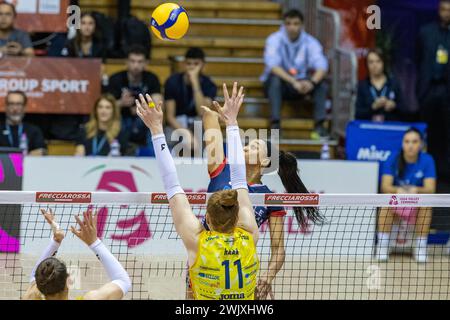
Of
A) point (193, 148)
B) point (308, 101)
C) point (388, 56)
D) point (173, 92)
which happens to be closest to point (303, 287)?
point (193, 148)

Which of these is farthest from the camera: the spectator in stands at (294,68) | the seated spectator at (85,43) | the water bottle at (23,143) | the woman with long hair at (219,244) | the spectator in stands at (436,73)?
the spectator in stands at (436,73)

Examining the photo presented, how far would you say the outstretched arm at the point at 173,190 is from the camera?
23.3 ft

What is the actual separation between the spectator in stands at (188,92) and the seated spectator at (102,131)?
0.99m

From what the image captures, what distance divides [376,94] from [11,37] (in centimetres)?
534

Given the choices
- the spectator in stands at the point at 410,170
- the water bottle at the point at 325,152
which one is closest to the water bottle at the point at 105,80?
the water bottle at the point at 325,152

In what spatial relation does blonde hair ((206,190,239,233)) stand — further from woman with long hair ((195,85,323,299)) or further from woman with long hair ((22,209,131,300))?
woman with long hair ((195,85,323,299))

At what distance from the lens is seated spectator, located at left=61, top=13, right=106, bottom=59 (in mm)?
15031

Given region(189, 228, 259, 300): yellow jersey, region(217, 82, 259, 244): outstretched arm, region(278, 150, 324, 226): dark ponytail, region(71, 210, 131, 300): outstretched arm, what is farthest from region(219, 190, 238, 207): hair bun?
→ region(278, 150, 324, 226): dark ponytail

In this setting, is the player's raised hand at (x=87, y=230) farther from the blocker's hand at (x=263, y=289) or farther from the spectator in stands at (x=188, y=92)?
the spectator in stands at (x=188, y=92)

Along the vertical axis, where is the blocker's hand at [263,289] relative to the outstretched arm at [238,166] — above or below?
below

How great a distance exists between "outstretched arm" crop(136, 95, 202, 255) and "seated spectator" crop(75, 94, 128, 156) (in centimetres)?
662
